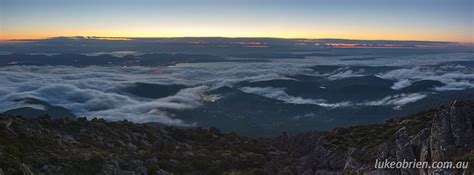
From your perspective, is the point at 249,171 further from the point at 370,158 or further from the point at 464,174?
the point at 464,174

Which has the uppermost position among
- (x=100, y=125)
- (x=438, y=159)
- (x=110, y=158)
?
(x=438, y=159)

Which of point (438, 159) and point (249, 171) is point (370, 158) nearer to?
point (438, 159)

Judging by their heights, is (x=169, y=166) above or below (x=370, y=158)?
below

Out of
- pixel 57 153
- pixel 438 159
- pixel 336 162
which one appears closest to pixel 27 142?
pixel 57 153

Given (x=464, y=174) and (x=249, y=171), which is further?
(x=249, y=171)

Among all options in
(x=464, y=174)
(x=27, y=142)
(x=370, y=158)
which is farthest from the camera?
(x=27, y=142)

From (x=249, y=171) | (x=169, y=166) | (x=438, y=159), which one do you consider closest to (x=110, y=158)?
(x=169, y=166)

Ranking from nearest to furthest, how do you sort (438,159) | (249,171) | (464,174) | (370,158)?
(464,174)
(438,159)
(370,158)
(249,171)
